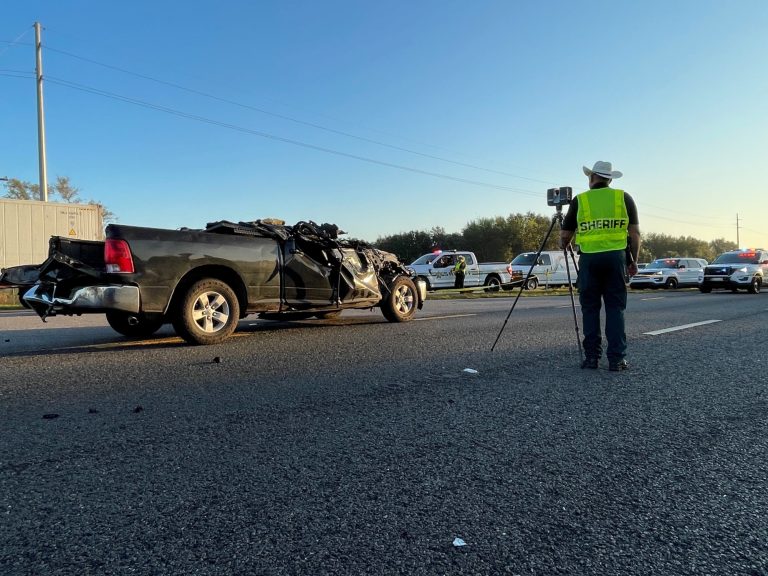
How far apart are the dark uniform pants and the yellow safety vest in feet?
0.29

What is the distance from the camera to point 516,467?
255cm

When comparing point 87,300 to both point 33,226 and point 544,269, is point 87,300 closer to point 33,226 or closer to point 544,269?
point 33,226

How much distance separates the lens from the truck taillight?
19.1 feet

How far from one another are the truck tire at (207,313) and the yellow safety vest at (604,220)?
426cm

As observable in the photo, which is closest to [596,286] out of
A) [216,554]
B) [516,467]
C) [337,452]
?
[516,467]

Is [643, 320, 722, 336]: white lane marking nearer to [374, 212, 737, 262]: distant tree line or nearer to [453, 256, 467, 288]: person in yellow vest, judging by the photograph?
[453, 256, 467, 288]: person in yellow vest

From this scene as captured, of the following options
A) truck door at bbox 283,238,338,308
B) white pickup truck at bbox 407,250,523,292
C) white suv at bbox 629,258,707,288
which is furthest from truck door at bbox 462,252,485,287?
truck door at bbox 283,238,338,308

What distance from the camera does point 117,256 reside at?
5.82 metres

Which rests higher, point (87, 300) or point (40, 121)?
point (40, 121)

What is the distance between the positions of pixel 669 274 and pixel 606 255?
81.0 ft

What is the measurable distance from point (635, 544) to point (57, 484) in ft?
8.03

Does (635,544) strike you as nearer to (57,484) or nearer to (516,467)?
(516,467)

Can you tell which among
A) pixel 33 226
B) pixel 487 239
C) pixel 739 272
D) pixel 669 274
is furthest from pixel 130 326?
pixel 487 239

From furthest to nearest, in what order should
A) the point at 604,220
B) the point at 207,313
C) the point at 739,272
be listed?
1. the point at 739,272
2. the point at 207,313
3. the point at 604,220
